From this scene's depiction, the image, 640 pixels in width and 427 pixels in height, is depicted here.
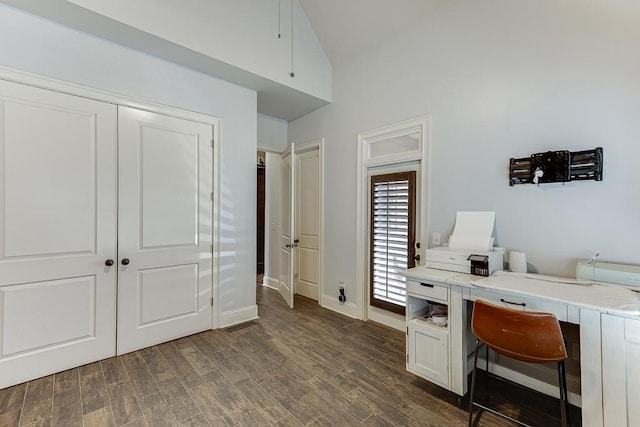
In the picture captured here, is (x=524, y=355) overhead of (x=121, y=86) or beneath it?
beneath

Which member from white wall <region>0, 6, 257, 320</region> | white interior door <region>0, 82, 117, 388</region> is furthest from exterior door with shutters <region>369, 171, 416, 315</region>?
white interior door <region>0, 82, 117, 388</region>

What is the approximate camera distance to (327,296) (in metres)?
3.99

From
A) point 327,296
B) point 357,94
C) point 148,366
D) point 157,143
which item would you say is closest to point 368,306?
point 327,296

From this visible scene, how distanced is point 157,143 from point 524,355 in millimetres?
3368

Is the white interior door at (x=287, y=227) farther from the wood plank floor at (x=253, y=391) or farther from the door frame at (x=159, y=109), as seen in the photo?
the wood plank floor at (x=253, y=391)

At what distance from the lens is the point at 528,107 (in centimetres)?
225

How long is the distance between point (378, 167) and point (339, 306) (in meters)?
1.87

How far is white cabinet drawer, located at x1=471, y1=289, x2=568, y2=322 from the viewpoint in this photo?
1.63m

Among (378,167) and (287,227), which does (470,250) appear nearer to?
(378,167)

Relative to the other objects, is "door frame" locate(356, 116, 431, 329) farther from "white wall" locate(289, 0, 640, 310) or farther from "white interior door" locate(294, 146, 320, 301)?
"white interior door" locate(294, 146, 320, 301)

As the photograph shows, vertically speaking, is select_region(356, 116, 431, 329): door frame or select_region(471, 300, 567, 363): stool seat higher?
select_region(356, 116, 431, 329): door frame

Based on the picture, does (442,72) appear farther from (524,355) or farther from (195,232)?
(195,232)

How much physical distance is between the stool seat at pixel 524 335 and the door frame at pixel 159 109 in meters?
2.60

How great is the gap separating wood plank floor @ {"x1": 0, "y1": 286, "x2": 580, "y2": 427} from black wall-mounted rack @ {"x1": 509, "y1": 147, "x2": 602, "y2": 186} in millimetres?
1604
